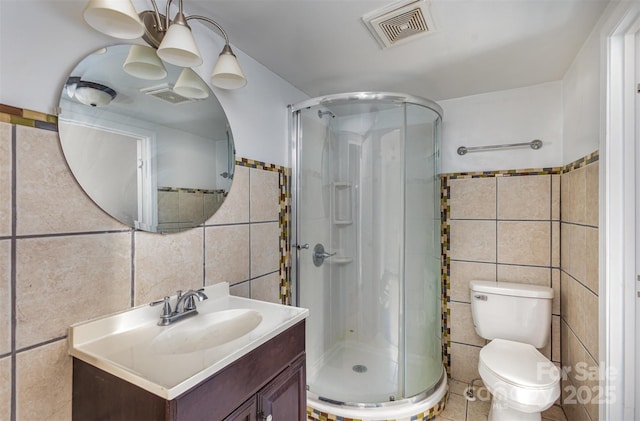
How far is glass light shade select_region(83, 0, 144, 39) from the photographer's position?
2.81 ft

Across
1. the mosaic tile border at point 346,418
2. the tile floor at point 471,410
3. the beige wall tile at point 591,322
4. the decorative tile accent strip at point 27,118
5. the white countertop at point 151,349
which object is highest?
the decorative tile accent strip at point 27,118

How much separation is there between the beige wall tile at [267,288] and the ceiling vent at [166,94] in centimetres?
96

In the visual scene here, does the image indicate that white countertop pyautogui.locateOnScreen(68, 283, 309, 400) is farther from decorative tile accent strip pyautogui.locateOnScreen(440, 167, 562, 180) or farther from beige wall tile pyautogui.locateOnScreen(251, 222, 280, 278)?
decorative tile accent strip pyautogui.locateOnScreen(440, 167, 562, 180)

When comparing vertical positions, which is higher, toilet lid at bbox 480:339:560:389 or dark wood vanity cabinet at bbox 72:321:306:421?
dark wood vanity cabinet at bbox 72:321:306:421

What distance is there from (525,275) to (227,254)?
1951mm

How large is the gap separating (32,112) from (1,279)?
47 cm

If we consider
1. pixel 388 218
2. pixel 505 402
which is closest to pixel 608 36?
pixel 388 218

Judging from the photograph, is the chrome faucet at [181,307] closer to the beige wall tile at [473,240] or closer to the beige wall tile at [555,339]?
the beige wall tile at [473,240]

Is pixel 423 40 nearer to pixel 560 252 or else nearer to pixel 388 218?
pixel 388 218

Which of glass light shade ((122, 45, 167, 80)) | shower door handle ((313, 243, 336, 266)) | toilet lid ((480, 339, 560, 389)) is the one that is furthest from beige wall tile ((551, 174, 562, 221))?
glass light shade ((122, 45, 167, 80))

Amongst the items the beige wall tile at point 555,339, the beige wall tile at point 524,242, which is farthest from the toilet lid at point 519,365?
the beige wall tile at point 524,242

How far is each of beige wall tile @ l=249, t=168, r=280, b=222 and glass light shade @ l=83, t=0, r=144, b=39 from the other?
80 cm

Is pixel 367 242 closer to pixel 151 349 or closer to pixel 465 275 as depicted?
pixel 465 275

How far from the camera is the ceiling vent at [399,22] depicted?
4.13ft
